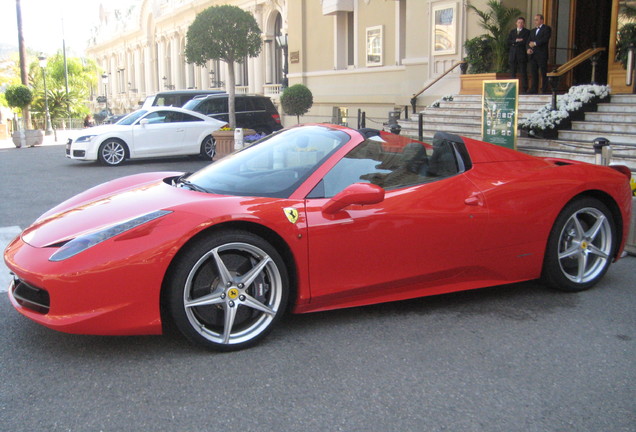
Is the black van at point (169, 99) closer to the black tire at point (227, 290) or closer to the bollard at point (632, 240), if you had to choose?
the bollard at point (632, 240)

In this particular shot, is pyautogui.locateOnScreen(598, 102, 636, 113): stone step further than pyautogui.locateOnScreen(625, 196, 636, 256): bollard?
Yes

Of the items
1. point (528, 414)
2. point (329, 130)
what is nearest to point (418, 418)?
point (528, 414)

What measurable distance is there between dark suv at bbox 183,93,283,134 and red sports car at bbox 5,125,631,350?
13.8 m

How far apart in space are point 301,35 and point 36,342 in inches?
993

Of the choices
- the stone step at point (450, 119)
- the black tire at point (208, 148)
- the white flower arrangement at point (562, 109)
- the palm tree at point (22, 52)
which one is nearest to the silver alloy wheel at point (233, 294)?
the white flower arrangement at point (562, 109)

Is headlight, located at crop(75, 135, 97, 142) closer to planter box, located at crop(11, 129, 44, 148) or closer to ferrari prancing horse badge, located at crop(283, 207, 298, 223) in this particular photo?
planter box, located at crop(11, 129, 44, 148)

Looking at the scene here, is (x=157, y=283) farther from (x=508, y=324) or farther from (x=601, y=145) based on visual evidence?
(x=601, y=145)

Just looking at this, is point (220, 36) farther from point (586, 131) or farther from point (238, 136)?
point (586, 131)

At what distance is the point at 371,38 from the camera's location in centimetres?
2375

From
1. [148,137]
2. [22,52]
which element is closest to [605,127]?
[148,137]

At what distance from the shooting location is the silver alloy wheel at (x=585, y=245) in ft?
16.2

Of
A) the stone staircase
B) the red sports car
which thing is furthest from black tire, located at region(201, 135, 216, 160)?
the red sports car

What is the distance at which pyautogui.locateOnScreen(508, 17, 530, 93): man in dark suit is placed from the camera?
14523mm

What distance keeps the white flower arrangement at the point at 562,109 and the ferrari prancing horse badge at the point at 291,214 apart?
971 cm
